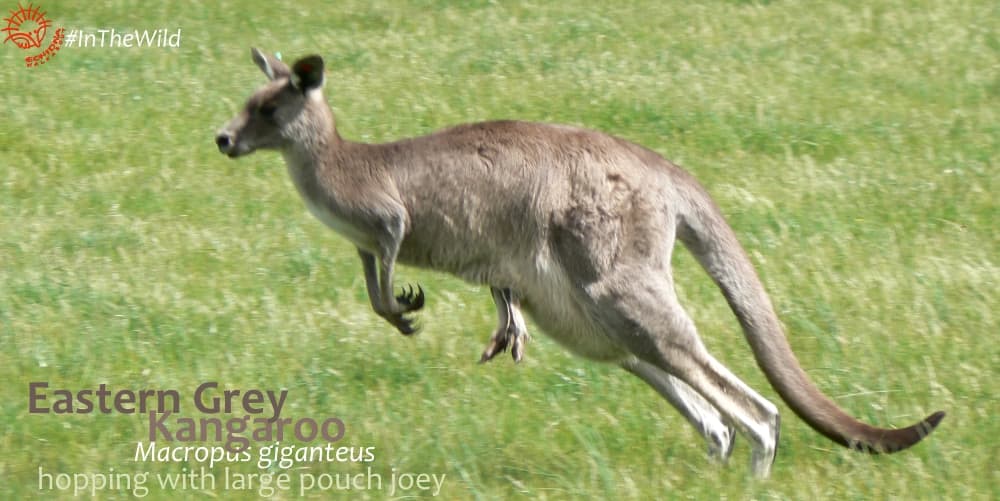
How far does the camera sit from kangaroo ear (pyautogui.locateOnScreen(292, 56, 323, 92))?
712 centimetres

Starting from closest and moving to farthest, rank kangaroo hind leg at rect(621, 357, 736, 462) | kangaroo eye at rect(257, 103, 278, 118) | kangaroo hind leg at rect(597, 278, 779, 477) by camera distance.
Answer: kangaroo hind leg at rect(597, 278, 779, 477) → kangaroo hind leg at rect(621, 357, 736, 462) → kangaroo eye at rect(257, 103, 278, 118)

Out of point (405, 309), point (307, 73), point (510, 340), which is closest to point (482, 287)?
point (510, 340)

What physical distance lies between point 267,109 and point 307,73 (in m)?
0.25

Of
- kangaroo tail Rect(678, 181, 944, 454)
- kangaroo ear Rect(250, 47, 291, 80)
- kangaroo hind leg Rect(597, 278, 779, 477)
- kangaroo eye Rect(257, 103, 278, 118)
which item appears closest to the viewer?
kangaroo tail Rect(678, 181, 944, 454)

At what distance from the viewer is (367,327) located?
8.72 metres

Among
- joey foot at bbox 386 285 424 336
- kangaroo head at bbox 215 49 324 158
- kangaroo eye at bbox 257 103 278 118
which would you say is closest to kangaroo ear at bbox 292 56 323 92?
kangaroo head at bbox 215 49 324 158

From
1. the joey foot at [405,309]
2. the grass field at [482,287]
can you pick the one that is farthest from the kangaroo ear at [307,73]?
the grass field at [482,287]

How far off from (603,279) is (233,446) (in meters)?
1.79

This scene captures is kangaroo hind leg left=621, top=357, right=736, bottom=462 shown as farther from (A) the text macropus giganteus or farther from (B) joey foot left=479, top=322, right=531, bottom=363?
(B) joey foot left=479, top=322, right=531, bottom=363

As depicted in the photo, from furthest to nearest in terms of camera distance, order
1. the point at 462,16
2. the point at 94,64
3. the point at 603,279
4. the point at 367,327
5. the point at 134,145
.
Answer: the point at 462,16 → the point at 94,64 → the point at 134,145 → the point at 367,327 → the point at 603,279

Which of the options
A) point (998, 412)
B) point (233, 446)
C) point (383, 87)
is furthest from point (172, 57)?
point (998, 412)

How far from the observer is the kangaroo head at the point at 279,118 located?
7199mm

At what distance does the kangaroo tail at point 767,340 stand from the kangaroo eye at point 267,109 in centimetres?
187

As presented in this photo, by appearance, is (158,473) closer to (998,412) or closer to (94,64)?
(998,412)
